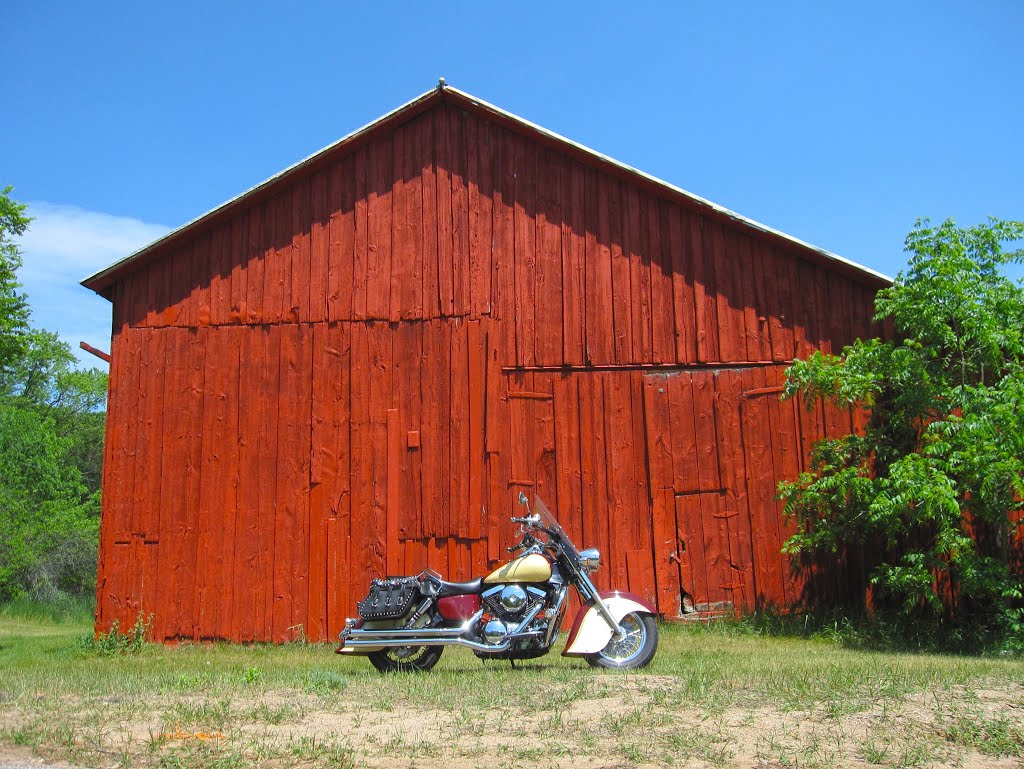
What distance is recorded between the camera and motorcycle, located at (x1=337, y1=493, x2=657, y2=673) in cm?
697

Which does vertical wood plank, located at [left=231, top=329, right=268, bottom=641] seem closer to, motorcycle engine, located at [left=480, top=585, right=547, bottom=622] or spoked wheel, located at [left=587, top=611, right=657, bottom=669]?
motorcycle engine, located at [left=480, top=585, right=547, bottom=622]

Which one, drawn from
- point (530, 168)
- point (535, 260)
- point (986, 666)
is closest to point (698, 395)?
point (535, 260)

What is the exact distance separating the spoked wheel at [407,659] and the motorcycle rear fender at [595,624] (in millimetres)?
1116

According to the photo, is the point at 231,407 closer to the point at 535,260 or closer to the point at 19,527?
the point at 535,260

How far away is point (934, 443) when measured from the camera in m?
8.87

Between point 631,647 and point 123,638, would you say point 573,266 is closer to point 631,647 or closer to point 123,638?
point 631,647

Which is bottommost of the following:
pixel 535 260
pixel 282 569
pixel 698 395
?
pixel 282 569

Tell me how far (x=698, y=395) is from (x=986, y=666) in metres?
4.22

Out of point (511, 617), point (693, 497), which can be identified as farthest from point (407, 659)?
point (693, 497)

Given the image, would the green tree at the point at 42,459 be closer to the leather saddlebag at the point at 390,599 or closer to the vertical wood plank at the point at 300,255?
the vertical wood plank at the point at 300,255

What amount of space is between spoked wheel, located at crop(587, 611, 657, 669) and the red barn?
313 centimetres

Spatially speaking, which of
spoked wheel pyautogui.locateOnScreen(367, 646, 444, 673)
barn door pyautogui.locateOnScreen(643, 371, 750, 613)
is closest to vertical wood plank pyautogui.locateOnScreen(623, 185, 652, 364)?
barn door pyautogui.locateOnScreen(643, 371, 750, 613)

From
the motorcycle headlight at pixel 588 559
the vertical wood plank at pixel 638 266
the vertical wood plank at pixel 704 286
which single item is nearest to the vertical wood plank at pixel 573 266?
the vertical wood plank at pixel 638 266

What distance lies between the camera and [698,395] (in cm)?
1057
